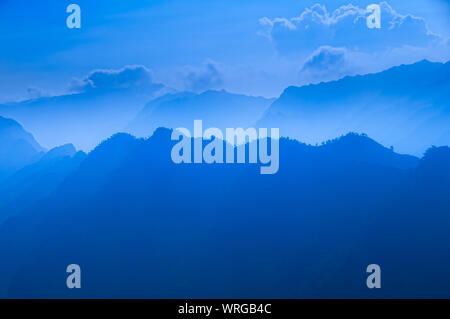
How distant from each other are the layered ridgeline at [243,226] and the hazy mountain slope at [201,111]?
79mm

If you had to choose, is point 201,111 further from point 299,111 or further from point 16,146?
point 16,146

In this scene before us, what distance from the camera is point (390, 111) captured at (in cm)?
247

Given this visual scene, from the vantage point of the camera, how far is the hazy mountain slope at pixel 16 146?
2549 millimetres

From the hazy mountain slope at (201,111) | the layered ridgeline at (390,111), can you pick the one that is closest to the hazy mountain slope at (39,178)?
the hazy mountain slope at (201,111)

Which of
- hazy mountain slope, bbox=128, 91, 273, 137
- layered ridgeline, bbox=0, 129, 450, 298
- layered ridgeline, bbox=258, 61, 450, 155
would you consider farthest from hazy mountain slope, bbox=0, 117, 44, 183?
layered ridgeline, bbox=258, 61, 450, 155

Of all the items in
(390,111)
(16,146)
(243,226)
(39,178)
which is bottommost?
(243,226)

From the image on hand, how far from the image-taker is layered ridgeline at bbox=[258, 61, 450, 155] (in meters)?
2.48

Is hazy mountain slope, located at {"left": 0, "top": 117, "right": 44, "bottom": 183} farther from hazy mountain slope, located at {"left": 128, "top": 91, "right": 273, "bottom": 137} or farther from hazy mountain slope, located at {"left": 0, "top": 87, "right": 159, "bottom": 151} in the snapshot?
hazy mountain slope, located at {"left": 128, "top": 91, "right": 273, "bottom": 137}

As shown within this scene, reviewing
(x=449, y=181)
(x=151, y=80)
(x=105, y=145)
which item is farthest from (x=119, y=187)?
(x=449, y=181)

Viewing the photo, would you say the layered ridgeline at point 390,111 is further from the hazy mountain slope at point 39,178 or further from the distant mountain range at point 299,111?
the hazy mountain slope at point 39,178

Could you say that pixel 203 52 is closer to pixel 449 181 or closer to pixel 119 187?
pixel 119 187

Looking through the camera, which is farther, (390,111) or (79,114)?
(79,114)

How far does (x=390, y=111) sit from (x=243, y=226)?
3.62ft

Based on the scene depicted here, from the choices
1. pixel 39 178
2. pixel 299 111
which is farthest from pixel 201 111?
pixel 39 178
